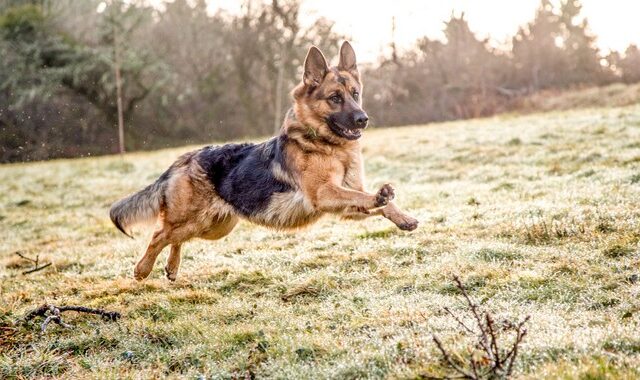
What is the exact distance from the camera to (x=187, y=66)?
137 ft

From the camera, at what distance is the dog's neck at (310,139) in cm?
680

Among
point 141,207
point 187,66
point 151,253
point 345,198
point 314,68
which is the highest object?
point 187,66

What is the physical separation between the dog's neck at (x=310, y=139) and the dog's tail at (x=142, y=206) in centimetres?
180

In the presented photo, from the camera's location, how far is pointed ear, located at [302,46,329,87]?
6.88 m

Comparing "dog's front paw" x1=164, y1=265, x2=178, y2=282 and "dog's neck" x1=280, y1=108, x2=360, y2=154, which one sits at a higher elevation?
"dog's neck" x1=280, y1=108, x2=360, y2=154

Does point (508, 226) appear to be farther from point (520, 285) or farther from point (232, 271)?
point (232, 271)

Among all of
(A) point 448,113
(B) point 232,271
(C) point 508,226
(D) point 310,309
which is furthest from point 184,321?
(A) point 448,113

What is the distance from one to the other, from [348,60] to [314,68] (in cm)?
47

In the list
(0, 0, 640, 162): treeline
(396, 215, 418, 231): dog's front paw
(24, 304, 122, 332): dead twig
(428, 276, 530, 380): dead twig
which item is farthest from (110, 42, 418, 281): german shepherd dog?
(0, 0, 640, 162): treeline

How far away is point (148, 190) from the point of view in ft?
25.7

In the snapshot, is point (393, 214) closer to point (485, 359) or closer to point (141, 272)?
point (485, 359)

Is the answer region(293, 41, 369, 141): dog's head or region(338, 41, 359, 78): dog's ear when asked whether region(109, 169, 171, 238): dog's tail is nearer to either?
region(293, 41, 369, 141): dog's head

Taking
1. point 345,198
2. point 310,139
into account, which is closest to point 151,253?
point 310,139

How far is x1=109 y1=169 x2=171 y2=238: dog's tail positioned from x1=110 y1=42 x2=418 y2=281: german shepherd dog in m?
0.01
